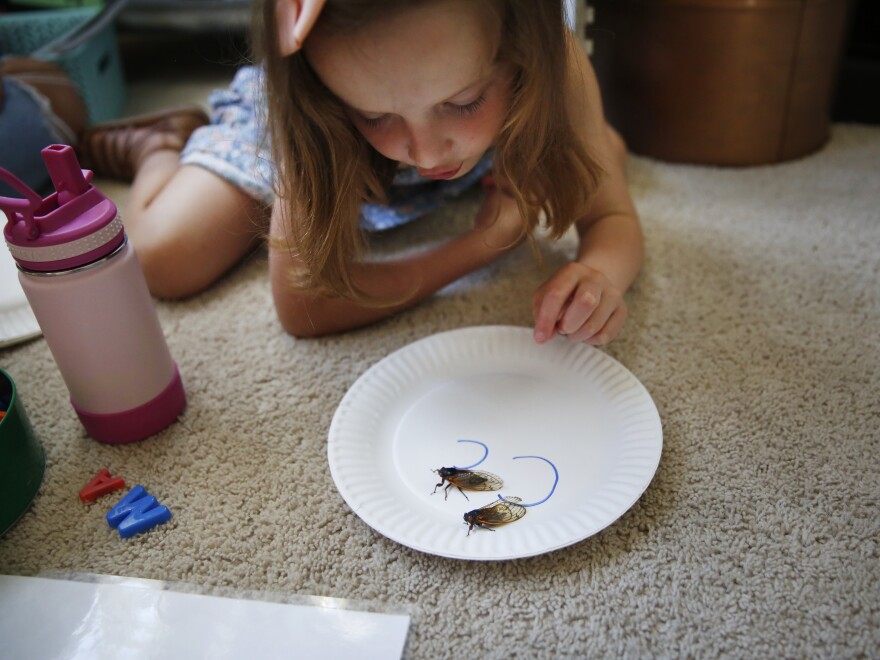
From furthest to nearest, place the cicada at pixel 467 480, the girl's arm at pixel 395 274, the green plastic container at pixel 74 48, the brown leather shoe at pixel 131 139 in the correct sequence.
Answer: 1. the green plastic container at pixel 74 48
2. the brown leather shoe at pixel 131 139
3. the girl's arm at pixel 395 274
4. the cicada at pixel 467 480

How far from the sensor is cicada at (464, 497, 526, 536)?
609 mm

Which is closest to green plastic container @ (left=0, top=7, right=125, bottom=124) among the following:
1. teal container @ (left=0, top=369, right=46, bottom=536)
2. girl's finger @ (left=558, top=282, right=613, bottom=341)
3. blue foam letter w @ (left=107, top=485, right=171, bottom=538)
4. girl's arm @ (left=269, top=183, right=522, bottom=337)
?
girl's arm @ (left=269, top=183, right=522, bottom=337)

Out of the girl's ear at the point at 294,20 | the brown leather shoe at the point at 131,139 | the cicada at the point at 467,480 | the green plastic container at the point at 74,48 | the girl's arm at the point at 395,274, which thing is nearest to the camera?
the girl's ear at the point at 294,20

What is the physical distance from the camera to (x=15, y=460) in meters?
0.65

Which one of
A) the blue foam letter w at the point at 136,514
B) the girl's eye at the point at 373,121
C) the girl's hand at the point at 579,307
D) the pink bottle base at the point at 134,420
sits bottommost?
the blue foam letter w at the point at 136,514

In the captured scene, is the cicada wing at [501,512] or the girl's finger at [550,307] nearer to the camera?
the cicada wing at [501,512]

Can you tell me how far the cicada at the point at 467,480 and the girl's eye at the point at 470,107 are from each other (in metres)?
0.31

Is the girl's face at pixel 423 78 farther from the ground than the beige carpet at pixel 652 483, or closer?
farther from the ground

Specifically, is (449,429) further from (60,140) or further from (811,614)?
(60,140)

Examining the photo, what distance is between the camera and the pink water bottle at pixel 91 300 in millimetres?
610

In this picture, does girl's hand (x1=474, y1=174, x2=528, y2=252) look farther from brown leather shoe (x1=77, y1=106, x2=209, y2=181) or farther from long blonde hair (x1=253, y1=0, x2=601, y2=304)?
brown leather shoe (x1=77, y1=106, x2=209, y2=181)

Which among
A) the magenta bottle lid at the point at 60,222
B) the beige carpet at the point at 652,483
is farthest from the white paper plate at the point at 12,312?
the magenta bottle lid at the point at 60,222

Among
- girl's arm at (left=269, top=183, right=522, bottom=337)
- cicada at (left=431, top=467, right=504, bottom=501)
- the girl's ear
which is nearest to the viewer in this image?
the girl's ear

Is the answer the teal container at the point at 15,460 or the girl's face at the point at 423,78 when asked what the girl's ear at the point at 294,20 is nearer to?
the girl's face at the point at 423,78
